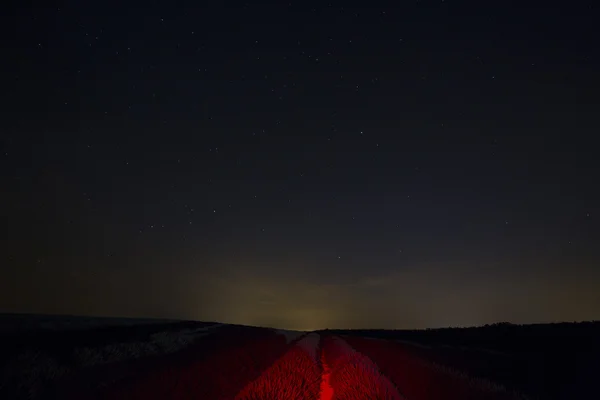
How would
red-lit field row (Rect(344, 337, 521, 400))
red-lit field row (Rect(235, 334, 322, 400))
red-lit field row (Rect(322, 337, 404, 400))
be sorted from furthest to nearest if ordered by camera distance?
red-lit field row (Rect(344, 337, 521, 400)) → red-lit field row (Rect(322, 337, 404, 400)) → red-lit field row (Rect(235, 334, 322, 400))

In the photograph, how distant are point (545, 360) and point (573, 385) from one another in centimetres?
336

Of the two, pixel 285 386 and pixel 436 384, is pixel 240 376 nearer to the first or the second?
pixel 285 386

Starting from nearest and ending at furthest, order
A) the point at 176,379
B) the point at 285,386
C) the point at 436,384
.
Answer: the point at 285,386 < the point at 176,379 < the point at 436,384

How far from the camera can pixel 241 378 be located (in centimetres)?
604

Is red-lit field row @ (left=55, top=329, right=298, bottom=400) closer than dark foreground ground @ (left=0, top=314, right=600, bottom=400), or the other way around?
red-lit field row @ (left=55, top=329, right=298, bottom=400)

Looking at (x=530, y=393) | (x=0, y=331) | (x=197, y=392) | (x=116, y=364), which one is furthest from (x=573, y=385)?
(x=0, y=331)

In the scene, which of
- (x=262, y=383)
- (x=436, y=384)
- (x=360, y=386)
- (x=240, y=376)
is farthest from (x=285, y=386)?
(x=436, y=384)

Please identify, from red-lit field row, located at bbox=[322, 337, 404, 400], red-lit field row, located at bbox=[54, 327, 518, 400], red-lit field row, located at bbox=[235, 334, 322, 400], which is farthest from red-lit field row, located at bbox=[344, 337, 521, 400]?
red-lit field row, located at bbox=[235, 334, 322, 400]

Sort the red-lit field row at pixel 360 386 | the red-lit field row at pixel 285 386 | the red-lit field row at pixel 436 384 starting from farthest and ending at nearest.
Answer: the red-lit field row at pixel 436 384
the red-lit field row at pixel 360 386
the red-lit field row at pixel 285 386

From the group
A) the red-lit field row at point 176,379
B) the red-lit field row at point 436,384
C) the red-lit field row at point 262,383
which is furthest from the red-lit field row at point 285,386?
the red-lit field row at point 436,384

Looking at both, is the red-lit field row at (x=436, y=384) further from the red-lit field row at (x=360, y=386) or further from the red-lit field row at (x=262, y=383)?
the red-lit field row at (x=360, y=386)

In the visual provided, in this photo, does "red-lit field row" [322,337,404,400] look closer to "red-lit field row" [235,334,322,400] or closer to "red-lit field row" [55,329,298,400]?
"red-lit field row" [235,334,322,400]

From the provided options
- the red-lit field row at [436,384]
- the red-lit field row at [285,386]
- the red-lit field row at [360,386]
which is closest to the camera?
the red-lit field row at [285,386]

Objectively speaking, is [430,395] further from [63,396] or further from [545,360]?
[545,360]
